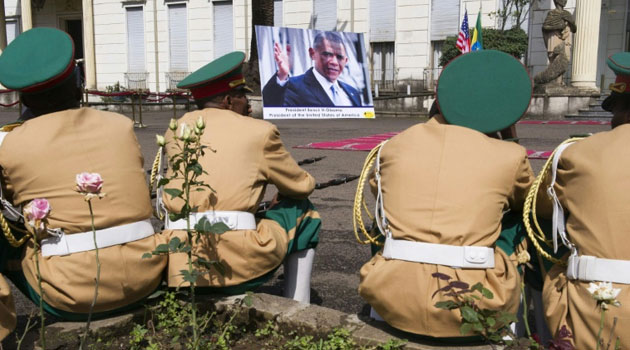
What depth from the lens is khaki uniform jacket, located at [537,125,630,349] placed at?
218 centimetres

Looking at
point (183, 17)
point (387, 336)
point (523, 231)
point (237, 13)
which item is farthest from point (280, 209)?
point (183, 17)

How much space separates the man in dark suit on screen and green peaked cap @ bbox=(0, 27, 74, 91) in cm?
765

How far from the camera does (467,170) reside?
240 cm

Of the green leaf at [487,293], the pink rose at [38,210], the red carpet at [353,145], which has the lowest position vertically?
the red carpet at [353,145]

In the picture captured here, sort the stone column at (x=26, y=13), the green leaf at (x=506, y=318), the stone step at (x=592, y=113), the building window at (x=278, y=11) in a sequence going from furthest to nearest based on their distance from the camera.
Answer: the stone column at (x=26, y=13) → the building window at (x=278, y=11) → the stone step at (x=592, y=113) → the green leaf at (x=506, y=318)

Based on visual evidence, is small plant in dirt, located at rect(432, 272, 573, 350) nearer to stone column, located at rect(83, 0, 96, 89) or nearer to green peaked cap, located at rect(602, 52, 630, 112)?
green peaked cap, located at rect(602, 52, 630, 112)

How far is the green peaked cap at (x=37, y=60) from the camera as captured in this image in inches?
103

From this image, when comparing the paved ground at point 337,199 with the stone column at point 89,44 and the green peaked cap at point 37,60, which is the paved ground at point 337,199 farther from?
the stone column at point 89,44

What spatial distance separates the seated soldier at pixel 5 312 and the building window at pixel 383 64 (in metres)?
23.0

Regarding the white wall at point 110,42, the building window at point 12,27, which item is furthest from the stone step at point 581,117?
the building window at point 12,27

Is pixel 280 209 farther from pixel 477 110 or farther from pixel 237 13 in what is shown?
pixel 237 13

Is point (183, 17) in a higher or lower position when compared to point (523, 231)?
higher

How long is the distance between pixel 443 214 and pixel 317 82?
915 centimetres

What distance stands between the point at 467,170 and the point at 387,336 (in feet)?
2.36
